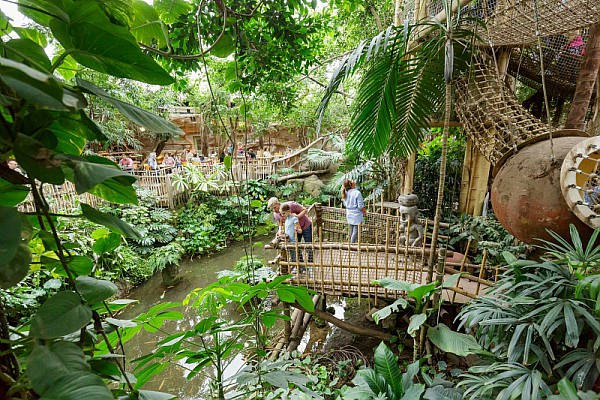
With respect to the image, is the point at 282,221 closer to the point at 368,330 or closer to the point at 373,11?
the point at 368,330

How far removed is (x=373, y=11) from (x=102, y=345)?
5.10 m

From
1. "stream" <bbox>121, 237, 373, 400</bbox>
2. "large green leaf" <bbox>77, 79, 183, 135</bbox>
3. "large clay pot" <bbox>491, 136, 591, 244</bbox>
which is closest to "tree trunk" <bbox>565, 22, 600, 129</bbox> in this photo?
"large clay pot" <bbox>491, 136, 591, 244</bbox>

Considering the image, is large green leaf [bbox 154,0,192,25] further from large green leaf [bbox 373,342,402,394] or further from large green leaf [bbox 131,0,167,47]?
large green leaf [bbox 373,342,402,394]

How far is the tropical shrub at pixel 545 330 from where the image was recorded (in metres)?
1.08

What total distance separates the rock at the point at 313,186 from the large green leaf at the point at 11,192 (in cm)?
845

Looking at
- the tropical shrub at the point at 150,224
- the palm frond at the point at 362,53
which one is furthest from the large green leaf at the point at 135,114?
the tropical shrub at the point at 150,224

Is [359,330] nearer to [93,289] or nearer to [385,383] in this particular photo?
[385,383]

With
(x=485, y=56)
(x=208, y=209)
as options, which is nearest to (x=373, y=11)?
(x=485, y=56)

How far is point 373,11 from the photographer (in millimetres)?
4316

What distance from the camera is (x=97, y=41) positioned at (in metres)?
0.41

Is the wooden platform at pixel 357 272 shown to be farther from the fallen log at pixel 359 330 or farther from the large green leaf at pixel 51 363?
the large green leaf at pixel 51 363

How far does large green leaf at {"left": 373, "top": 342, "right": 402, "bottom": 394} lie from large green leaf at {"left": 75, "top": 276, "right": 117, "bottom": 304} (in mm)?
1827

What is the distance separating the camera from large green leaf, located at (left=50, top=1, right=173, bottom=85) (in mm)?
401

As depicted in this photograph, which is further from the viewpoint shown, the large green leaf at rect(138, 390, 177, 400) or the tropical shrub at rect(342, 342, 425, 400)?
the tropical shrub at rect(342, 342, 425, 400)
